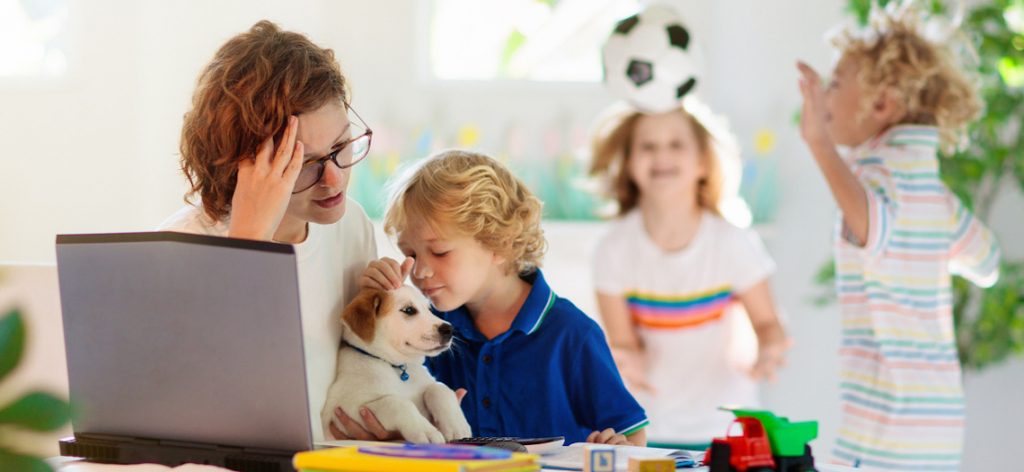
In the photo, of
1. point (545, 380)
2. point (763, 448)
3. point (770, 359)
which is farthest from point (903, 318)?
point (763, 448)

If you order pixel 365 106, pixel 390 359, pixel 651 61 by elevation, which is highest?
pixel 365 106

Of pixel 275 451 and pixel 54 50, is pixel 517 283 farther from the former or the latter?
pixel 54 50

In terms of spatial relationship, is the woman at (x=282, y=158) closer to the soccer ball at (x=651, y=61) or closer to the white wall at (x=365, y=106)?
the soccer ball at (x=651, y=61)

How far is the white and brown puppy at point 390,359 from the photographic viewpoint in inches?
57.0

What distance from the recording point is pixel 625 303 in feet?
9.55

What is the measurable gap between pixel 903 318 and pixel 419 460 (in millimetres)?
1766

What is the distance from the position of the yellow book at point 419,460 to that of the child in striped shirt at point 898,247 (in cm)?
155

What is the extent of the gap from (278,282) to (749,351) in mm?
2106

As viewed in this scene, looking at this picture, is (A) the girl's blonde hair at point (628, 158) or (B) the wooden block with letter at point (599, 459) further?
(A) the girl's blonde hair at point (628, 158)

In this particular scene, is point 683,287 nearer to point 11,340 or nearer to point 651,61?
point 651,61

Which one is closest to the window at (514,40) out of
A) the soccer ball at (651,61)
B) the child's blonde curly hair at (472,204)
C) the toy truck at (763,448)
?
the soccer ball at (651,61)

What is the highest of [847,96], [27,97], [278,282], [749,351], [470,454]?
[27,97]

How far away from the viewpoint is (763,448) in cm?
103

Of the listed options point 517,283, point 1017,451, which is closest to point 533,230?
point 517,283
